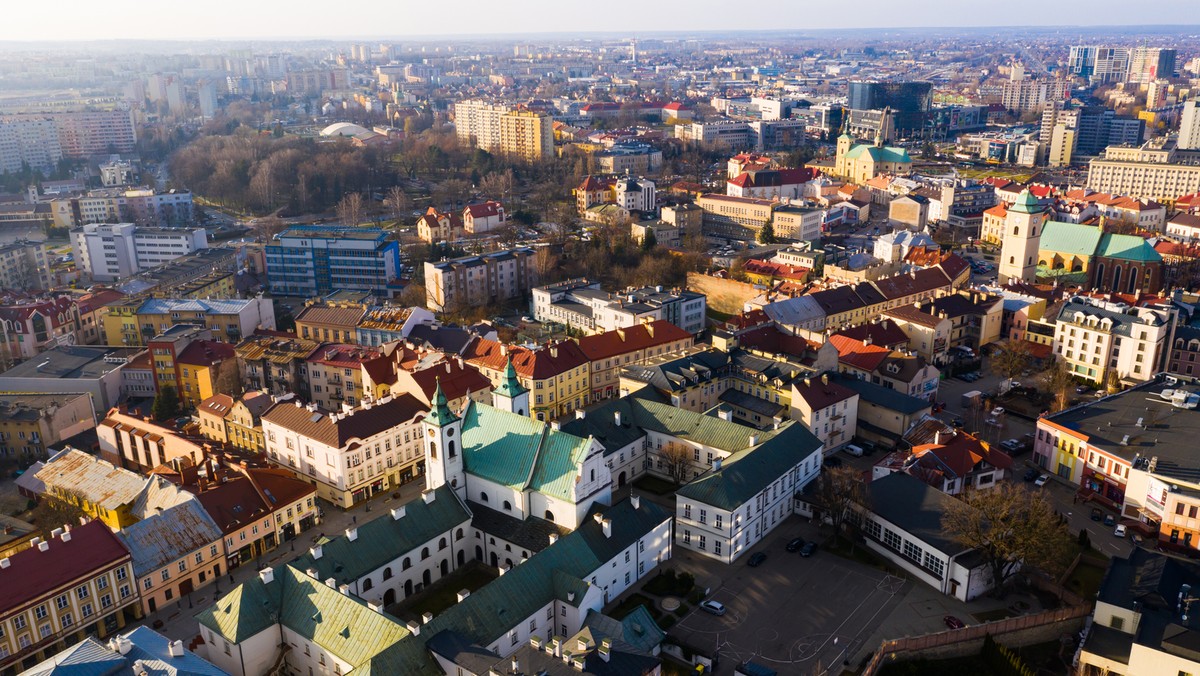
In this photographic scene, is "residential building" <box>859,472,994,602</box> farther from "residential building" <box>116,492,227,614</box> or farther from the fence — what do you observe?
"residential building" <box>116,492,227,614</box>

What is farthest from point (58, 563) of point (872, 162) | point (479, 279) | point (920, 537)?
point (872, 162)

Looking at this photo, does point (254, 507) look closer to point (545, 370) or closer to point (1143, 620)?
point (545, 370)

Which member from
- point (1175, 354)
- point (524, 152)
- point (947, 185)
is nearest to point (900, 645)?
point (1175, 354)

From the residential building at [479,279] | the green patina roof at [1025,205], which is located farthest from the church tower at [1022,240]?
the residential building at [479,279]

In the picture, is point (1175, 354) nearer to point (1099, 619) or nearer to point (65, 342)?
point (1099, 619)

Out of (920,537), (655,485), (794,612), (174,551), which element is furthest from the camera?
(655,485)

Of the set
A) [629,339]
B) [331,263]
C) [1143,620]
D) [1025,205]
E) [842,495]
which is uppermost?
[1025,205]

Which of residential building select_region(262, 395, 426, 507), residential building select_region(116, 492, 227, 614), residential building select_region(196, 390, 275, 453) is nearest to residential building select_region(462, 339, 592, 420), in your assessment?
residential building select_region(262, 395, 426, 507)
